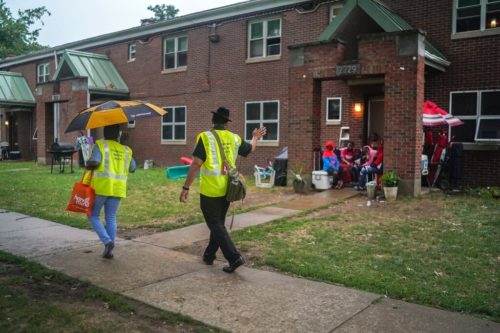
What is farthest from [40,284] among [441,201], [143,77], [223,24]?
[143,77]

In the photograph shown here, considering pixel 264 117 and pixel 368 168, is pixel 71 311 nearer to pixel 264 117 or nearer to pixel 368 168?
pixel 368 168

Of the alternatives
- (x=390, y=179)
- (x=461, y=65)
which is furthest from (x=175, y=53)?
(x=390, y=179)

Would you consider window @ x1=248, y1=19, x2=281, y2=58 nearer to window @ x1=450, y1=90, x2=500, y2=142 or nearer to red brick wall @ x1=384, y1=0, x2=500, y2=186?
red brick wall @ x1=384, y1=0, x2=500, y2=186

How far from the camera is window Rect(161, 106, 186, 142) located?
70.6 ft

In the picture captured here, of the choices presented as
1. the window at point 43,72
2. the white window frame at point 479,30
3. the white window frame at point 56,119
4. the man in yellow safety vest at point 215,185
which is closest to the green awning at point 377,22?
the white window frame at point 479,30

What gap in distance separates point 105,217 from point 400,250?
4.03 m

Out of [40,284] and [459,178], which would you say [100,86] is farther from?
[40,284]

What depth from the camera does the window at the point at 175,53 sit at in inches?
842

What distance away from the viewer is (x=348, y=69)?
12.2 metres

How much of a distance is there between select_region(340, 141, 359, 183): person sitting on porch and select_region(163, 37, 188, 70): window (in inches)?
403

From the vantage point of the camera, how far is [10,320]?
402cm

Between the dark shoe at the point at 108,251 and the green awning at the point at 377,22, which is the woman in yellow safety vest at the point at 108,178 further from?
the green awning at the point at 377,22

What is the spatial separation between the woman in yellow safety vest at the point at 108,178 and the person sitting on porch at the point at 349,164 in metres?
8.45

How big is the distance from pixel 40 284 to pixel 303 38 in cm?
1403
